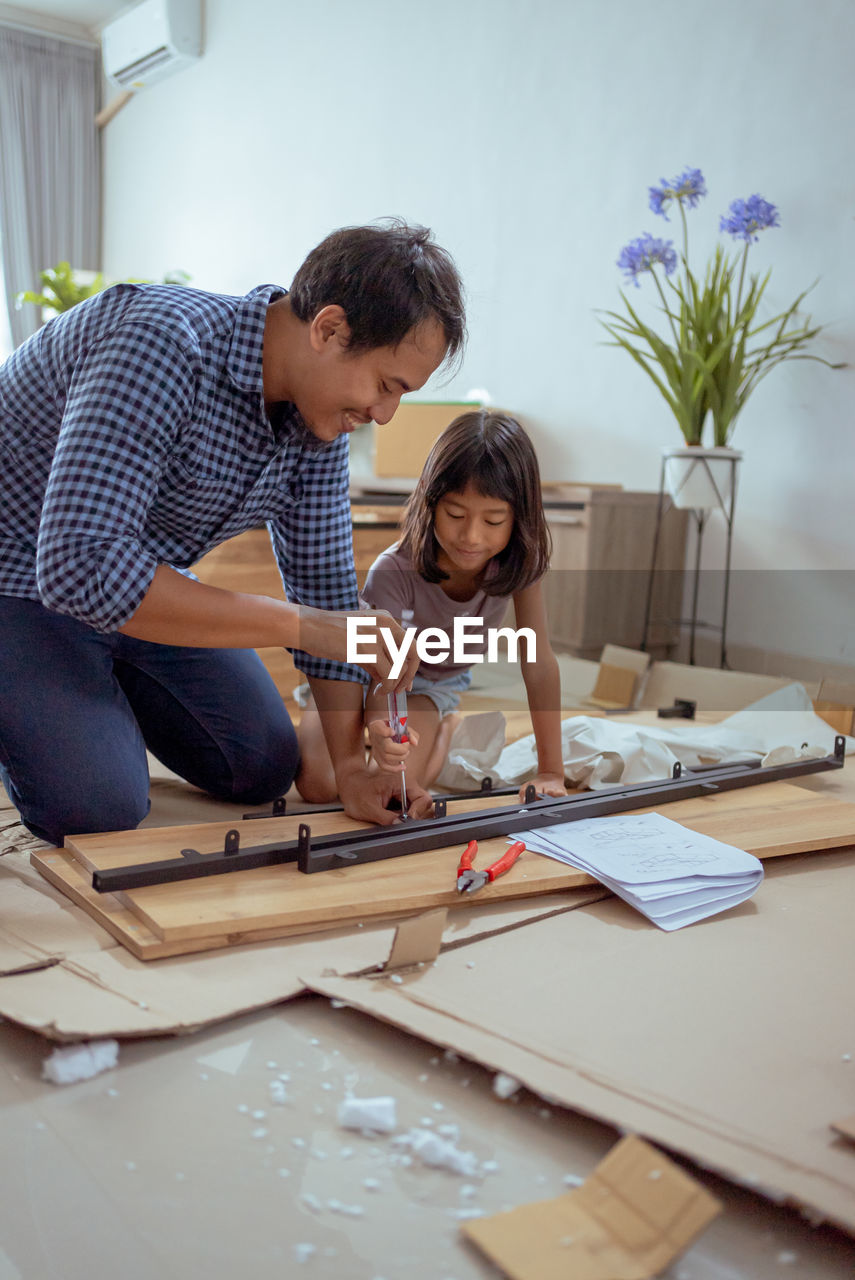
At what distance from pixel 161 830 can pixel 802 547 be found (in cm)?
204

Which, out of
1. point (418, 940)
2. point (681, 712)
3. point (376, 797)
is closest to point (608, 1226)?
point (418, 940)

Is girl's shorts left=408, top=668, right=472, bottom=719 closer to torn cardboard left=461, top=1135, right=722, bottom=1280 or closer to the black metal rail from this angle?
the black metal rail

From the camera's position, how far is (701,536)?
299 centimetres

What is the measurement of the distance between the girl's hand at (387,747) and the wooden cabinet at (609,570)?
1.66 m

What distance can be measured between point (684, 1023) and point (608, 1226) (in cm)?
30

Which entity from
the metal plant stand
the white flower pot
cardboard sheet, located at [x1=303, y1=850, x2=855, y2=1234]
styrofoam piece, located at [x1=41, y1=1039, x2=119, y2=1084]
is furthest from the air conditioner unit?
styrofoam piece, located at [x1=41, y1=1039, x2=119, y2=1084]

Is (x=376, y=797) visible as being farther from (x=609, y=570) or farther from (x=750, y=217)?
(x=750, y=217)

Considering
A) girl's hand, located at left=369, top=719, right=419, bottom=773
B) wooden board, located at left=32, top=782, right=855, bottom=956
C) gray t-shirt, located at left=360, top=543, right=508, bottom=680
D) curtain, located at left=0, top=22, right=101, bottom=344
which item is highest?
curtain, located at left=0, top=22, right=101, bottom=344

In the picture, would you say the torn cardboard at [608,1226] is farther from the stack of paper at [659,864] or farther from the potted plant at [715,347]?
the potted plant at [715,347]

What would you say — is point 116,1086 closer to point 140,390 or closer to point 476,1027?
point 476,1027

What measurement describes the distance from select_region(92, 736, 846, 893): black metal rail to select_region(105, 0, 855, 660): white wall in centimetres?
137

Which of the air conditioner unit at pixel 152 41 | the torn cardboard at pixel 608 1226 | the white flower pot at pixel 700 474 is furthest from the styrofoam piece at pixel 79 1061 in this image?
the air conditioner unit at pixel 152 41

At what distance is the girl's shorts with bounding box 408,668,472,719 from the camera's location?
1845mm

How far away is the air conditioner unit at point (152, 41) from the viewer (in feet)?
17.2
